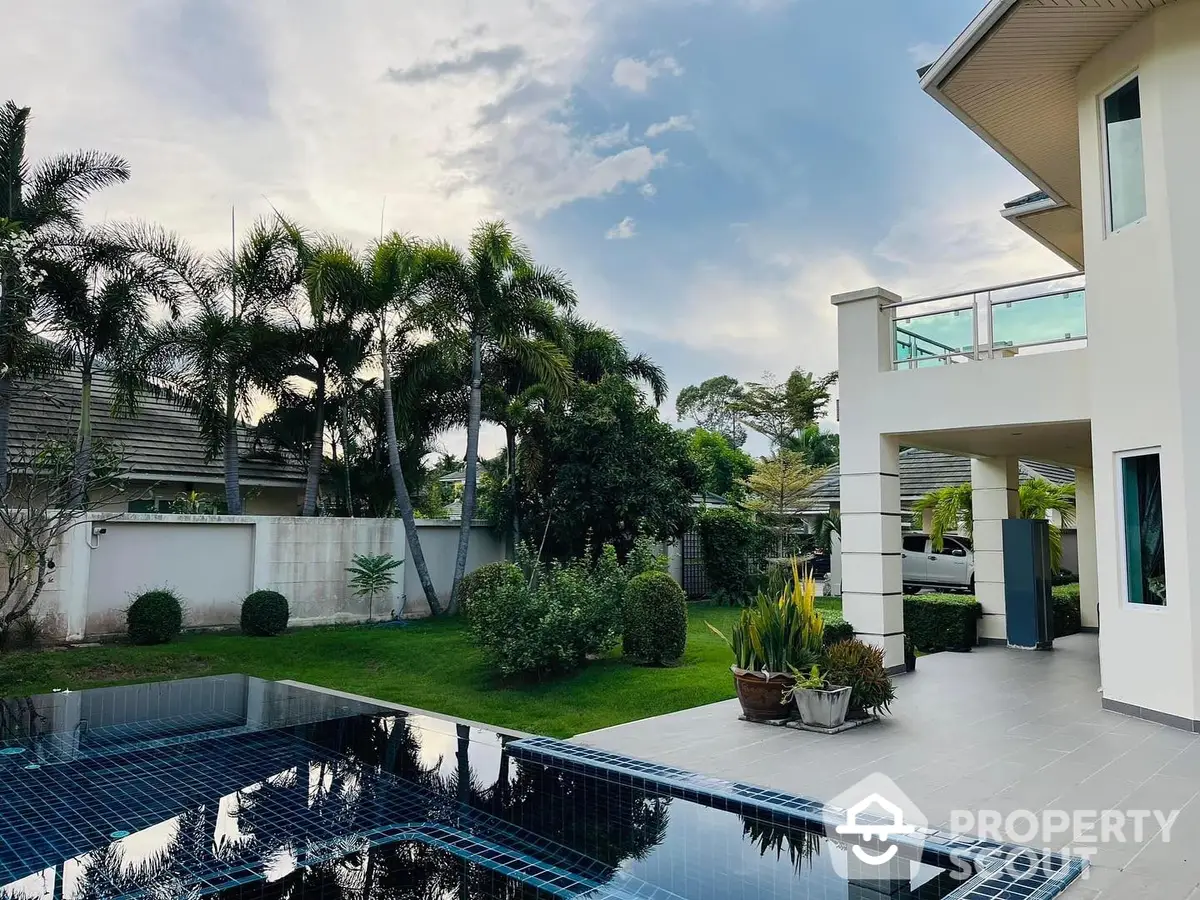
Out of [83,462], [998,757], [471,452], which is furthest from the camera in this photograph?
[471,452]

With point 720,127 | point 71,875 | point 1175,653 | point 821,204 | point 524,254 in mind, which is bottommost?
point 71,875

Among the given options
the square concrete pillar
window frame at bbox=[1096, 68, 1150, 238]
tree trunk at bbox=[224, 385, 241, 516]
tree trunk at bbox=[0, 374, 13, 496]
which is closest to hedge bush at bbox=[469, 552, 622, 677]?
the square concrete pillar

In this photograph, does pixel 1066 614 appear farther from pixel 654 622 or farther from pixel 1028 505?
pixel 654 622

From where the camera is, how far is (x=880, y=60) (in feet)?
47.7

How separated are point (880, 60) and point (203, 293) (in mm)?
12907

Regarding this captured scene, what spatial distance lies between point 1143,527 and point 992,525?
228 inches

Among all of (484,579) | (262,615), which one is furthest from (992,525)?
(262,615)

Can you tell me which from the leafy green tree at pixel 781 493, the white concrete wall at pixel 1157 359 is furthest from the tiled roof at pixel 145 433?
the white concrete wall at pixel 1157 359

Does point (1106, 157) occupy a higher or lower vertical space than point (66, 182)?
lower

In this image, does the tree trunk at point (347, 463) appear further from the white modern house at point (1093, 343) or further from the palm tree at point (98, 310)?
the white modern house at point (1093, 343)

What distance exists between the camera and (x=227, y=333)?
15148 mm

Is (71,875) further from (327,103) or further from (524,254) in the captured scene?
(524,254)

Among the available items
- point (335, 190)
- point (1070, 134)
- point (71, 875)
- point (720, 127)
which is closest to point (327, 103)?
point (335, 190)

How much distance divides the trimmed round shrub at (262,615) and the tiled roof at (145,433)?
4434 millimetres
